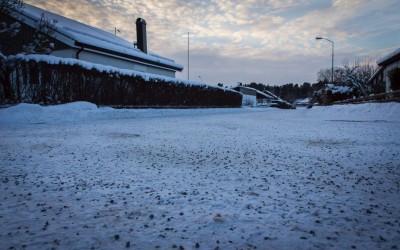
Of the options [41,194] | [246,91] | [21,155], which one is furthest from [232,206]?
[246,91]

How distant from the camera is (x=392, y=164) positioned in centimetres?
256

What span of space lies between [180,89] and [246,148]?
1376 centimetres

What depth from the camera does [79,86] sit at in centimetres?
1040

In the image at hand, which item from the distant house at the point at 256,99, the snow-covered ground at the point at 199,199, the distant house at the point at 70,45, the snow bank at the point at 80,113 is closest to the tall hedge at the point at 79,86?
the snow bank at the point at 80,113

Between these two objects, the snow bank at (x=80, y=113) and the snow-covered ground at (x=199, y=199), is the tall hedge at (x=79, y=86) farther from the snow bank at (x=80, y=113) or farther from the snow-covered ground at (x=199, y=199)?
the snow-covered ground at (x=199, y=199)

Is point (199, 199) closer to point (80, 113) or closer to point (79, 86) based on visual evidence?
point (80, 113)

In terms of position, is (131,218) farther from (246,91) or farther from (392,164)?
(246,91)

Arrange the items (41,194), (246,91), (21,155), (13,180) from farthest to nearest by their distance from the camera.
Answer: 1. (246,91)
2. (21,155)
3. (13,180)
4. (41,194)

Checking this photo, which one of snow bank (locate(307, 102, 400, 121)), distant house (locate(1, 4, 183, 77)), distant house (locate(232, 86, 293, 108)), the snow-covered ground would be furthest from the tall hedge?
distant house (locate(232, 86, 293, 108))

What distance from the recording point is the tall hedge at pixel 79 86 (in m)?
8.62

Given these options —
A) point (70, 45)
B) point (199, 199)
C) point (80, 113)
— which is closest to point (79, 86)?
point (80, 113)

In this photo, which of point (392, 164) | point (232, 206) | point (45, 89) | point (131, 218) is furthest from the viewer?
Result: point (45, 89)

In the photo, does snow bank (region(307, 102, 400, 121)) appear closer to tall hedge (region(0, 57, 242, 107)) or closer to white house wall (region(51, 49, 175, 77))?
tall hedge (region(0, 57, 242, 107))

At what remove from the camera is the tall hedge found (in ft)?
28.3
